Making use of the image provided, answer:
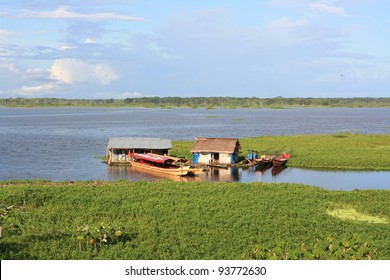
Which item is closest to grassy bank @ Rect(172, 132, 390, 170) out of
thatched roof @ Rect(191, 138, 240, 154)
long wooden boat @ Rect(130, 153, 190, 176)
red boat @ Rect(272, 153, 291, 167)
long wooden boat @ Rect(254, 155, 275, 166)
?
red boat @ Rect(272, 153, 291, 167)

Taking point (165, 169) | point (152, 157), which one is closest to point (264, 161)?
point (165, 169)

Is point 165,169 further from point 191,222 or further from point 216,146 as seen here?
point 191,222

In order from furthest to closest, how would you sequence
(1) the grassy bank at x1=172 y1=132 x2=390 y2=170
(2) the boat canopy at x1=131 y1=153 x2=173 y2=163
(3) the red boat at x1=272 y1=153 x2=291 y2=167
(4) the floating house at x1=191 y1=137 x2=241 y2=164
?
(4) the floating house at x1=191 y1=137 x2=241 y2=164
(3) the red boat at x1=272 y1=153 x2=291 y2=167
(1) the grassy bank at x1=172 y1=132 x2=390 y2=170
(2) the boat canopy at x1=131 y1=153 x2=173 y2=163

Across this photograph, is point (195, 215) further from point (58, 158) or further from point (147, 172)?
point (58, 158)

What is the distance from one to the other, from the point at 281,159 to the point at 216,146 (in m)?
6.76

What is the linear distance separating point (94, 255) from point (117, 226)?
2.77 meters

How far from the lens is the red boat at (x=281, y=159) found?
47.4m

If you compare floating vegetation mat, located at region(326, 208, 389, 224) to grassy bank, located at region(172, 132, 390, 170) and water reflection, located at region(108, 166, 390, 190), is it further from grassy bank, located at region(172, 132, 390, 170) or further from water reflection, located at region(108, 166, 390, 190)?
grassy bank, located at region(172, 132, 390, 170)

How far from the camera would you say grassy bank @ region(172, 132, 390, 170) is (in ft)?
154

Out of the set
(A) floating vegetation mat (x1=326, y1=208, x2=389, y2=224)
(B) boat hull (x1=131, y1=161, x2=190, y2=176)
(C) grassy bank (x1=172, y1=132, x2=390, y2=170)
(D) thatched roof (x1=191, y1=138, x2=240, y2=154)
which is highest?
(D) thatched roof (x1=191, y1=138, x2=240, y2=154)

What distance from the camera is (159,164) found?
4484cm

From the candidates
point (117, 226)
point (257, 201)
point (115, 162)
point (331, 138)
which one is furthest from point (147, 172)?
point (331, 138)

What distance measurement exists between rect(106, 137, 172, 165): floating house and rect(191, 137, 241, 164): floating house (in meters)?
3.09

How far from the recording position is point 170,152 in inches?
2093
